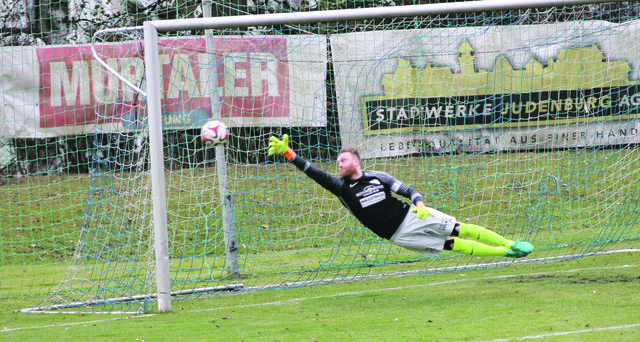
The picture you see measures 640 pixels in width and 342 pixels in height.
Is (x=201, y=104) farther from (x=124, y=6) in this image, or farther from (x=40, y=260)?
(x=124, y=6)

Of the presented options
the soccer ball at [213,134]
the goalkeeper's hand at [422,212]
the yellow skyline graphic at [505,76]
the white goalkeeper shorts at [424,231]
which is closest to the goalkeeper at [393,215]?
the white goalkeeper shorts at [424,231]

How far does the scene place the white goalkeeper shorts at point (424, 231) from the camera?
787 centimetres

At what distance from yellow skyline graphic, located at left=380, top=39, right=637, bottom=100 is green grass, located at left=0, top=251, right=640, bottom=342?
3591mm

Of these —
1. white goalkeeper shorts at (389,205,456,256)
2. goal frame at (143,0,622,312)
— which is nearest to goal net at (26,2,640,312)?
goal frame at (143,0,622,312)

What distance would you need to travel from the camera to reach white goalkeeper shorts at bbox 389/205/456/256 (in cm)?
787

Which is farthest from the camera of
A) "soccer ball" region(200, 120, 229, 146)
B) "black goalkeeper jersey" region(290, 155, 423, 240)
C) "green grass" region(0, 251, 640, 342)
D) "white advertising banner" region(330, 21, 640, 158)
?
"white advertising banner" region(330, 21, 640, 158)

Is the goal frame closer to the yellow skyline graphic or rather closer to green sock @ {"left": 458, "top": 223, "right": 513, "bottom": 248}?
green sock @ {"left": 458, "top": 223, "right": 513, "bottom": 248}

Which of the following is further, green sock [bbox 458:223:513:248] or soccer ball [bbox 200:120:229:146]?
green sock [bbox 458:223:513:248]

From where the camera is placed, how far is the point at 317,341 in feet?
20.1

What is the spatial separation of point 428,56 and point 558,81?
2.25 m

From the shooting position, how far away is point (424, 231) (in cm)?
791

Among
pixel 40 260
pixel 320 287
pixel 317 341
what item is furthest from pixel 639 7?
pixel 40 260

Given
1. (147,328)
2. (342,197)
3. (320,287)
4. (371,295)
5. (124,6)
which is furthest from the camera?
(124,6)

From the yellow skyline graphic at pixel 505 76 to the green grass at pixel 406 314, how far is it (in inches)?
141
